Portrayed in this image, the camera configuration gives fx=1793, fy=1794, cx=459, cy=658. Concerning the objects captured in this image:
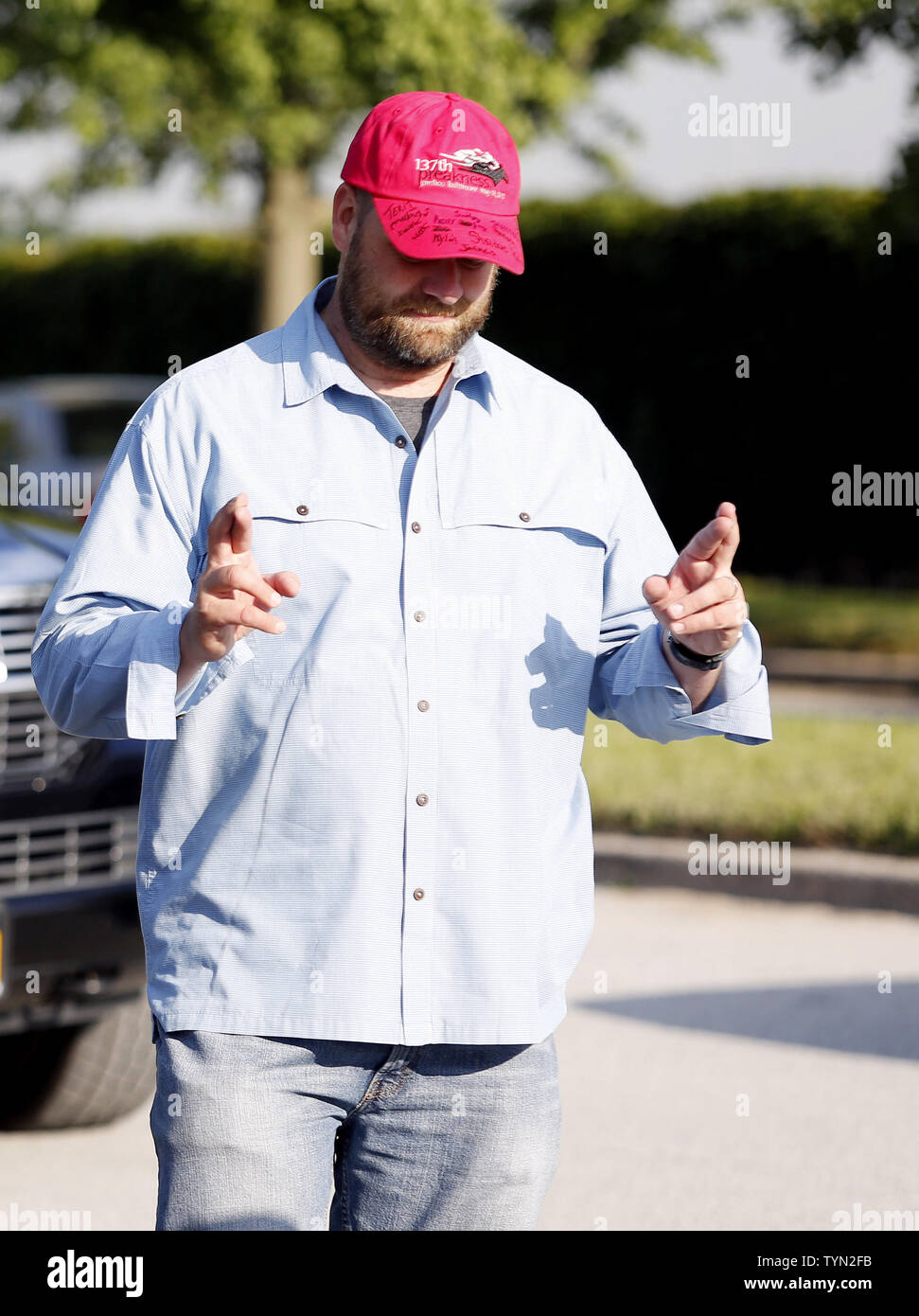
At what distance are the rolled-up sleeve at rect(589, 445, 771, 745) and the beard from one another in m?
0.34

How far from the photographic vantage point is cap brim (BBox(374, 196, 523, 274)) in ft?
7.66

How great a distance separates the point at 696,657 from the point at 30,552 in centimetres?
258

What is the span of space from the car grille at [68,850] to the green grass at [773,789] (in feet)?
10.4

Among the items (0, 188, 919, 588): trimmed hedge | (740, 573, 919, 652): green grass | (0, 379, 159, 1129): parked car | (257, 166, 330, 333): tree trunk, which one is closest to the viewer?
(0, 379, 159, 1129): parked car

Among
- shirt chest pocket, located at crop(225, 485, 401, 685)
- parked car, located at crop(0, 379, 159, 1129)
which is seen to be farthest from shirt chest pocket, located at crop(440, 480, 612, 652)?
parked car, located at crop(0, 379, 159, 1129)

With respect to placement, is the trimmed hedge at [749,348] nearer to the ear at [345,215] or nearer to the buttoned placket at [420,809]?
the ear at [345,215]

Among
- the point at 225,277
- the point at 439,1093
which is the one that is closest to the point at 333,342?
the point at 439,1093

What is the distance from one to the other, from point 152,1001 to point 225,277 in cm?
2008

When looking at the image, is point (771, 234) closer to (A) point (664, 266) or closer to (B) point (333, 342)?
(A) point (664, 266)

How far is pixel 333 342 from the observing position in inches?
98.3

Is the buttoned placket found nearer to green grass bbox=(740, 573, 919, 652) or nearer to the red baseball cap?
the red baseball cap

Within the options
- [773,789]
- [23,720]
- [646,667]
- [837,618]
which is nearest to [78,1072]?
[23,720]

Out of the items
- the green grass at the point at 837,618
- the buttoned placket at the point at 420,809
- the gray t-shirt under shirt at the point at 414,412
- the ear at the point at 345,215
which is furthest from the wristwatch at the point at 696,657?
the green grass at the point at 837,618

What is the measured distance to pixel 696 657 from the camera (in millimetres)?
2393
